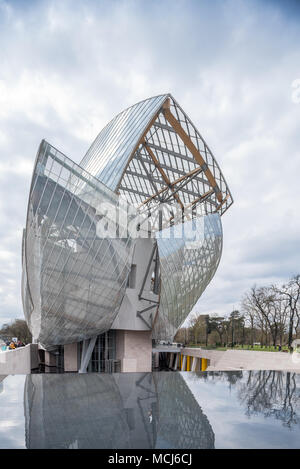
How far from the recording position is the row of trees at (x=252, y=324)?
5556cm

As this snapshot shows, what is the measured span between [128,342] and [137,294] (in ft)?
14.2

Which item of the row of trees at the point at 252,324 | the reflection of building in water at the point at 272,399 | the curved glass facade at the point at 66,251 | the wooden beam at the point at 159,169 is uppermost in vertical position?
the wooden beam at the point at 159,169

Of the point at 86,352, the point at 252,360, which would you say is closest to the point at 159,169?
the point at 86,352

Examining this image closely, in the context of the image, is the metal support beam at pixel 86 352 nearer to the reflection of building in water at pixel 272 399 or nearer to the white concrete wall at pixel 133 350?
the white concrete wall at pixel 133 350

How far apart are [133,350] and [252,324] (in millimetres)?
33494

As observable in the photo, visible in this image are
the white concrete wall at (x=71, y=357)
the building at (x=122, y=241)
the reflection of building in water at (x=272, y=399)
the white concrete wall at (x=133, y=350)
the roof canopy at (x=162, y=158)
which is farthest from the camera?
the white concrete wall at (x=133, y=350)

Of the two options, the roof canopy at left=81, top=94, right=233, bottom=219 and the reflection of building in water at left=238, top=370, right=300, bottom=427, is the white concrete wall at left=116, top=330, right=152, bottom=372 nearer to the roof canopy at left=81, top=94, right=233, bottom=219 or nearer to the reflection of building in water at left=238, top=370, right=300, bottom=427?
the roof canopy at left=81, top=94, right=233, bottom=219

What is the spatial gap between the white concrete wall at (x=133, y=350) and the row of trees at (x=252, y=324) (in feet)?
88.4

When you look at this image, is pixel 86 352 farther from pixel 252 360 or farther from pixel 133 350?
pixel 252 360

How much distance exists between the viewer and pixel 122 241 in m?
23.0

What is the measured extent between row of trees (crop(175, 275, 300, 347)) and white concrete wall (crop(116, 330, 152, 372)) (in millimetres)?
26946

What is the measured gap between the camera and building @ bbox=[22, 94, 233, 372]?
741 inches

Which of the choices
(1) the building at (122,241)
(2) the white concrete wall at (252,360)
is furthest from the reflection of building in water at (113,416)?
(2) the white concrete wall at (252,360)
